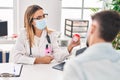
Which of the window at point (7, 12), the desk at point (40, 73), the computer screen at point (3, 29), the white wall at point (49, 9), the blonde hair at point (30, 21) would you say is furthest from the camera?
the window at point (7, 12)

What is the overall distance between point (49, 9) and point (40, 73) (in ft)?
6.18

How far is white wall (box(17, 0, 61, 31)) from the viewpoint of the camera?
3.93m

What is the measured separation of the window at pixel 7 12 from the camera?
13.4ft

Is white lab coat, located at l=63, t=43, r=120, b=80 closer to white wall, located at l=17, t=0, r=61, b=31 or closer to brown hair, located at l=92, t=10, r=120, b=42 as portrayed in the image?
brown hair, located at l=92, t=10, r=120, b=42

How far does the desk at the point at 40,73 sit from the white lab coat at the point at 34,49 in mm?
149

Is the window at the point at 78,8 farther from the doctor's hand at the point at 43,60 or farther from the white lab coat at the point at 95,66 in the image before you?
the white lab coat at the point at 95,66

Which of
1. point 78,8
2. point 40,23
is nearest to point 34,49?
point 40,23

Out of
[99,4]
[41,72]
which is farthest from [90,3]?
[41,72]

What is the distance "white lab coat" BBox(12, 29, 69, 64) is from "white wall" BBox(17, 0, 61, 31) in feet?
4.09

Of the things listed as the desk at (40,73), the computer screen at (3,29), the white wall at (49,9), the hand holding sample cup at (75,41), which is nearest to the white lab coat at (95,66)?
the desk at (40,73)

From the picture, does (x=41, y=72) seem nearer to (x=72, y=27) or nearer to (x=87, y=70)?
(x=87, y=70)

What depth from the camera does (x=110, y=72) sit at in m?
1.17

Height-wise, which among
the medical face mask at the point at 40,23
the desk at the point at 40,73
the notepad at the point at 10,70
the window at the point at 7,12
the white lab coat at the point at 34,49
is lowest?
the desk at the point at 40,73

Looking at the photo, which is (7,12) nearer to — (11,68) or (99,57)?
(11,68)
